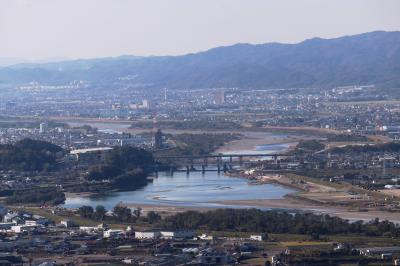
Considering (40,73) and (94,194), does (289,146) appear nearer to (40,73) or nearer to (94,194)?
(94,194)

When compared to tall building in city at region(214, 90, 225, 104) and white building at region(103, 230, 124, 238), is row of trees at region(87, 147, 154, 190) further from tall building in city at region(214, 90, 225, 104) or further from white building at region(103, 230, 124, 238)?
tall building in city at region(214, 90, 225, 104)

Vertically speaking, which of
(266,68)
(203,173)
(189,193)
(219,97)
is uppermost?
(266,68)

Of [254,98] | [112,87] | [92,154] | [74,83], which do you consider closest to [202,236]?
[92,154]

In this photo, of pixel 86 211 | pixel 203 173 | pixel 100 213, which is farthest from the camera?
pixel 203 173

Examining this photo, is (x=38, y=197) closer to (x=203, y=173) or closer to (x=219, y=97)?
(x=203, y=173)

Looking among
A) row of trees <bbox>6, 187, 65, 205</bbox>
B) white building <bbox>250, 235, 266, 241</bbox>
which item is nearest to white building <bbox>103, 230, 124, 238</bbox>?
white building <bbox>250, 235, 266, 241</bbox>

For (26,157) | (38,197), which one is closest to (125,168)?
(26,157)
